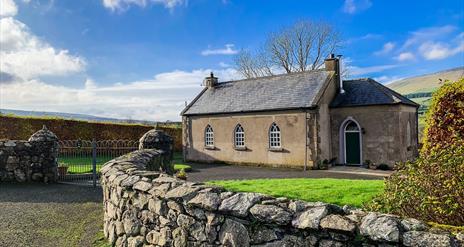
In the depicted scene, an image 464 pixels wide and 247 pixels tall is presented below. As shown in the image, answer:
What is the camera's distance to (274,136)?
2305 centimetres

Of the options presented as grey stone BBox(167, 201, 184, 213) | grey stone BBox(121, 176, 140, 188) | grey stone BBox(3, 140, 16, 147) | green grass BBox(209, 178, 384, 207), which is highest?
grey stone BBox(3, 140, 16, 147)

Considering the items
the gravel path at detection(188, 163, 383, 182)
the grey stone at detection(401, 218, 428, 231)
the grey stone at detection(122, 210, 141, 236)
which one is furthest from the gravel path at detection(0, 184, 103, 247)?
the gravel path at detection(188, 163, 383, 182)

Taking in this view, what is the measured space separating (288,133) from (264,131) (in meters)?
1.84

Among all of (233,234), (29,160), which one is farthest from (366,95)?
(233,234)

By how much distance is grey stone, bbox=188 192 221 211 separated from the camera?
165 inches

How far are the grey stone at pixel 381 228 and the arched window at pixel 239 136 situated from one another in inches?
838

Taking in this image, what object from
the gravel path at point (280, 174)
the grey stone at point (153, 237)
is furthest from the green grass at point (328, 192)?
the gravel path at point (280, 174)

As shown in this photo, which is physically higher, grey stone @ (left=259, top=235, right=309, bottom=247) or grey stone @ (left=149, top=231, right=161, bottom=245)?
grey stone @ (left=259, top=235, right=309, bottom=247)

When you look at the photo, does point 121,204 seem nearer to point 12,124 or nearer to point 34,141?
point 34,141

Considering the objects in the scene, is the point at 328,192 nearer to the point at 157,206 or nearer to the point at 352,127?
the point at 157,206

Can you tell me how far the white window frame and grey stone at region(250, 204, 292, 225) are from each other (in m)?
19.0

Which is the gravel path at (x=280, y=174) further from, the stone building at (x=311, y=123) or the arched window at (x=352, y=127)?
the arched window at (x=352, y=127)

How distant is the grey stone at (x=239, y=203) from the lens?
3932mm

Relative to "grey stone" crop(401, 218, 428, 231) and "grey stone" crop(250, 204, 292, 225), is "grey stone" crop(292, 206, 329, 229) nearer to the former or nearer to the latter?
"grey stone" crop(250, 204, 292, 225)
